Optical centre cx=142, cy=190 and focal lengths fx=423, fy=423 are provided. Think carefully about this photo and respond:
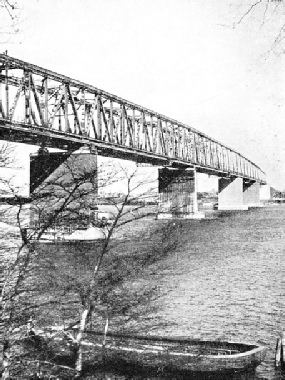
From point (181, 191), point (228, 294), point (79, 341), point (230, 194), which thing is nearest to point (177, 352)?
point (79, 341)

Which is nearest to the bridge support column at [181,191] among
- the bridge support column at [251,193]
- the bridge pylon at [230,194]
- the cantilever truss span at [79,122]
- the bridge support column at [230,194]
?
the cantilever truss span at [79,122]

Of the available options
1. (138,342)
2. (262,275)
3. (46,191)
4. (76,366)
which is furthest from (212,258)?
(46,191)

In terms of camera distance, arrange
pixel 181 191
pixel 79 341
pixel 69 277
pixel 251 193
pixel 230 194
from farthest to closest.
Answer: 1. pixel 251 193
2. pixel 230 194
3. pixel 181 191
4. pixel 69 277
5. pixel 79 341

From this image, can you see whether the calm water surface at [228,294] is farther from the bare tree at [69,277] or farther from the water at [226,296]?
the bare tree at [69,277]

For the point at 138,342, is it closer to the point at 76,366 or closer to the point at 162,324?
the point at 76,366

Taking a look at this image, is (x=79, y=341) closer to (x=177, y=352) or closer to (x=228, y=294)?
(x=177, y=352)
